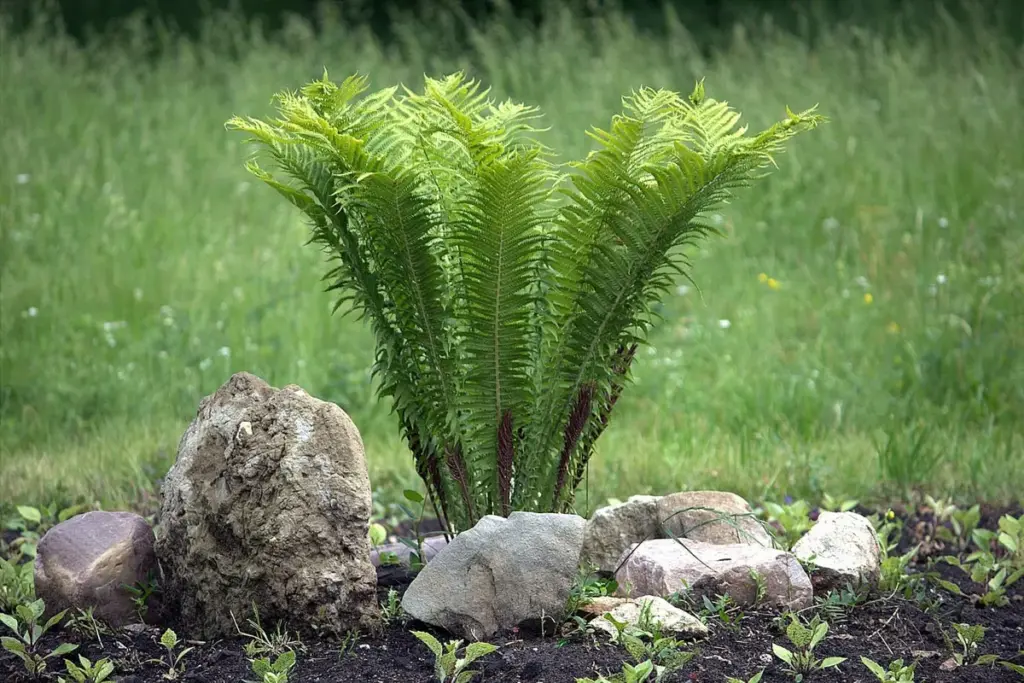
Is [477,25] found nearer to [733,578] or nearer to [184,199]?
[184,199]

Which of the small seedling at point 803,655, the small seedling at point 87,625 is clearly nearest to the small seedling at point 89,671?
the small seedling at point 87,625

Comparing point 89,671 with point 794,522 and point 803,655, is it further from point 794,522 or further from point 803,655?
point 794,522

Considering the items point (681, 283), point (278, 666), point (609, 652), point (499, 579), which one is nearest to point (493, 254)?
point (499, 579)

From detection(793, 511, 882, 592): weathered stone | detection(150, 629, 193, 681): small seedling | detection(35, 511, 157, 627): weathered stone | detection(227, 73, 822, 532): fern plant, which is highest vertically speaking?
detection(227, 73, 822, 532): fern plant

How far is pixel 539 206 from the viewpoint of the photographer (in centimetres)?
350

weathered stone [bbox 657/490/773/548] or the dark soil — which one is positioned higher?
weathered stone [bbox 657/490/773/548]

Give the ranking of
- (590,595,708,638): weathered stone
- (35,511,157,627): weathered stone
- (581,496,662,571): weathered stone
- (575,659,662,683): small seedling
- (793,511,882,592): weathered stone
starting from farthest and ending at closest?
(581,496,662,571): weathered stone < (793,511,882,592): weathered stone < (35,511,157,627): weathered stone < (590,595,708,638): weathered stone < (575,659,662,683): small seedling

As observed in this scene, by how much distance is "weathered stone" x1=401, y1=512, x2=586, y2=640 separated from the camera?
3100mm

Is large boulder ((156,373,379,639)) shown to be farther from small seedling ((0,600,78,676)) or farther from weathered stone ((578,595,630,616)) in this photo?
weathered stone ((578,595,630,616))

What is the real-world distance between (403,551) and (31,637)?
4.26 ft

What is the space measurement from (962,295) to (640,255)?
4.19 metres

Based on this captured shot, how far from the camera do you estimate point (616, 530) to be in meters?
3.66

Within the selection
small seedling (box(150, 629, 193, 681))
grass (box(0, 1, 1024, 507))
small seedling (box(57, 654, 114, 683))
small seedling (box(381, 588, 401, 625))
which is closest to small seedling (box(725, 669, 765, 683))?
small seedling (box(381, 588, 401, 625))

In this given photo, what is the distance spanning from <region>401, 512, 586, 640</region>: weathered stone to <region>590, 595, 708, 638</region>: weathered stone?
148 millimetres
